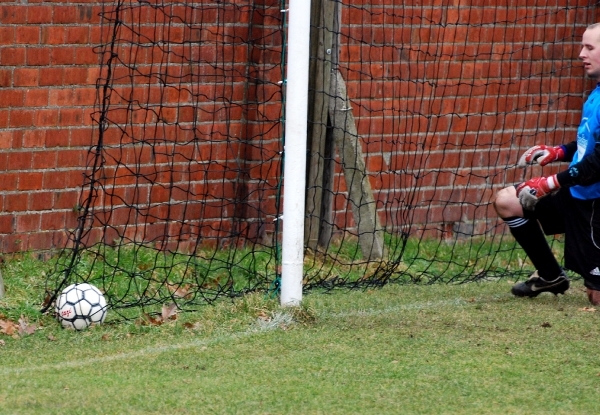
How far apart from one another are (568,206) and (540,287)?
1.88ft

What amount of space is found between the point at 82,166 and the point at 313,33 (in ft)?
6.20

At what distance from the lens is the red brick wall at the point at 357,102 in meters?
7.52

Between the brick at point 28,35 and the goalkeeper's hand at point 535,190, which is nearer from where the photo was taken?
the goalkeeper's hand at point 535,190

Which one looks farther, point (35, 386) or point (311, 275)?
point (311, 275)

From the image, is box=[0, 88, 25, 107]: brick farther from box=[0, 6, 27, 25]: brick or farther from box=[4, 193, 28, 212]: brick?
box=[4, 193, 28, 212]: brick

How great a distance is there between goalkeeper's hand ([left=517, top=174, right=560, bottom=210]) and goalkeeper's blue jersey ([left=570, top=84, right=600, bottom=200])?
0.19 meters

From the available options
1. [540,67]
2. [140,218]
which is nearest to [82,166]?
[140,218]

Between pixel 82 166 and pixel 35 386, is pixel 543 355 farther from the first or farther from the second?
pixel 82 166

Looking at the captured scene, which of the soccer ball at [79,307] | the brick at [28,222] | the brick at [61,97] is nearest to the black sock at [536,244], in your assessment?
the soccer ball at [79,307]

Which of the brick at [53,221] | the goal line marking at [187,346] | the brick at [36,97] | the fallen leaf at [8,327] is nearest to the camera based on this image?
the goal line marking at [187,346]

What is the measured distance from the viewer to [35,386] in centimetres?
521

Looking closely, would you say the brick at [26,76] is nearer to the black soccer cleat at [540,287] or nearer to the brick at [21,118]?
the brick at [21,118]

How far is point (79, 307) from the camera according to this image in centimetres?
632

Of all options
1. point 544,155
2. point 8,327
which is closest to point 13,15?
point 8,327
